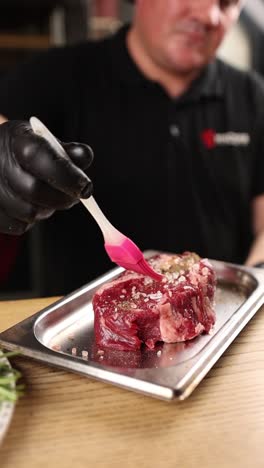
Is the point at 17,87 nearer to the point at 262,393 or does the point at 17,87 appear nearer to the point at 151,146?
the point at 151,146

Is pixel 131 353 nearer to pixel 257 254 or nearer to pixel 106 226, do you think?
pixel 106 226

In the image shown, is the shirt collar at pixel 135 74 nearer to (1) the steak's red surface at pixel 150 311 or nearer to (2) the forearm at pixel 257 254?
(2) the forearm at pixel 257 254

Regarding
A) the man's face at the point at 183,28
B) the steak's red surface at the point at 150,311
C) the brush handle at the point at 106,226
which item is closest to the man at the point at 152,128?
the man's face at the point at 183,28

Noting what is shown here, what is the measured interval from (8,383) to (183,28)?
164 cm

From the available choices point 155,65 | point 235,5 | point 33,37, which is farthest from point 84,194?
point 33,37

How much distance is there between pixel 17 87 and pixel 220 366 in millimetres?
1506

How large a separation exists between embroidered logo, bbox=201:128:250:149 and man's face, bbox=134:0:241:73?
0.28 metres

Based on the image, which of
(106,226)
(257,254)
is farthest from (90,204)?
(257,254)

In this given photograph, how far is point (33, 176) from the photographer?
3.64ft

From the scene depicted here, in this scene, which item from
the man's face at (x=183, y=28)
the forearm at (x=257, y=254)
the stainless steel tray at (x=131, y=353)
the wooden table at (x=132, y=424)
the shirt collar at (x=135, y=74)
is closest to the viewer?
the wooden table at (x=132, y=424)

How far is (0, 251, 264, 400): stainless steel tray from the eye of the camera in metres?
1.01

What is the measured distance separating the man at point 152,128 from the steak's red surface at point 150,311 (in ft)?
2.82

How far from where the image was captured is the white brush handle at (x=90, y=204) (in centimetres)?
110

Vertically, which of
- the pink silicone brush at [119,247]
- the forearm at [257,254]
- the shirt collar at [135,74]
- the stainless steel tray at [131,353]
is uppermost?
the shirt collar at [135,74]
